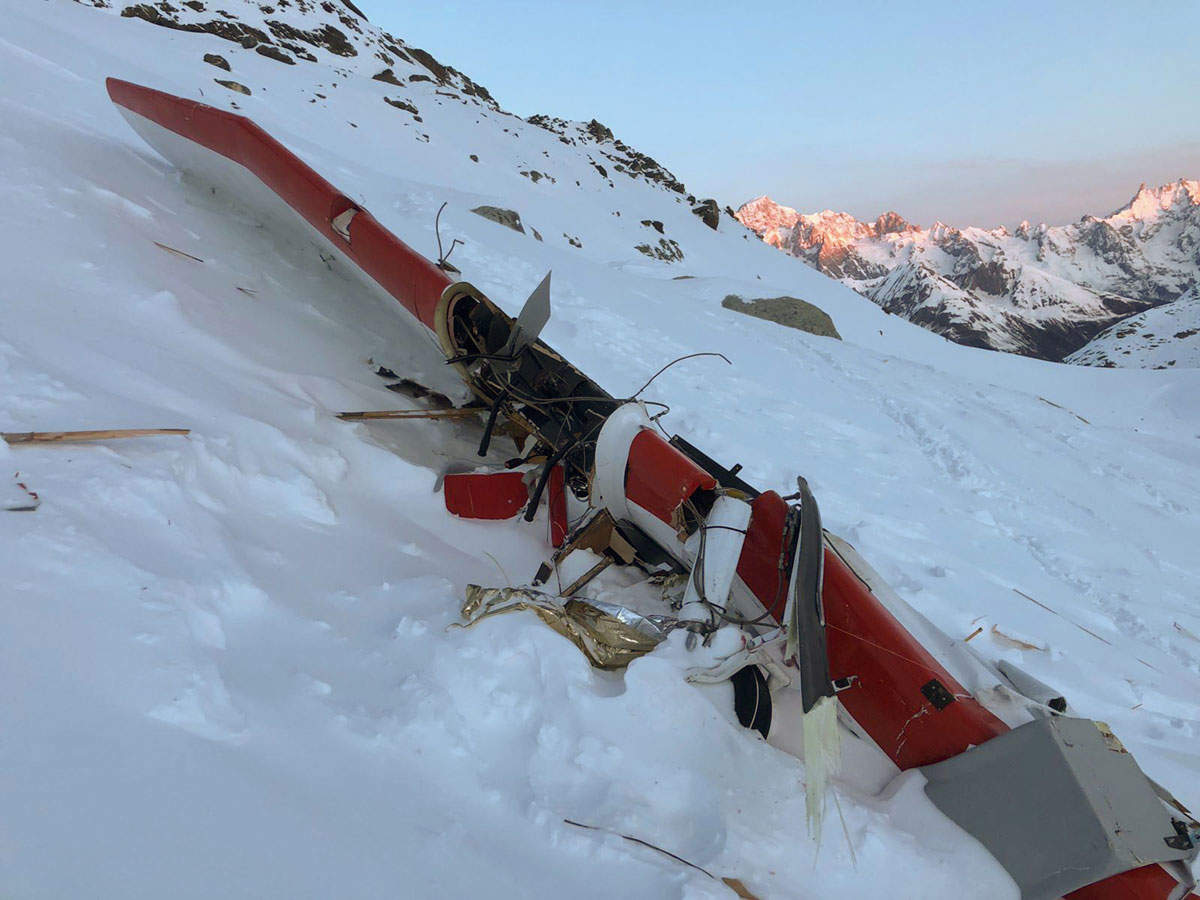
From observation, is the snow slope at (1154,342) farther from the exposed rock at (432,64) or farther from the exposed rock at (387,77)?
the exposed rock at (387,77)

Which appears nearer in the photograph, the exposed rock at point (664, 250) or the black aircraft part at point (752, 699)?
the black aircraft part at point (752, 699)

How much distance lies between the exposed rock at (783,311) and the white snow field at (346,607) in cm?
712

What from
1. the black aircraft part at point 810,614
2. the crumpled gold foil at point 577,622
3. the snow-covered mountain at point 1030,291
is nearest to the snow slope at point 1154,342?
the snow-covered mountain at point 1030,291

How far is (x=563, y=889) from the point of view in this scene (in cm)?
148

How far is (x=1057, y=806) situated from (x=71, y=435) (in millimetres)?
3168

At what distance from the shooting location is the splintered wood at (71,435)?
185 cm

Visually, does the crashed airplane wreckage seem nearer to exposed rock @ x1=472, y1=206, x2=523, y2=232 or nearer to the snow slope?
exposed rock @ x1=472, y1=206, x2=523, y2=232

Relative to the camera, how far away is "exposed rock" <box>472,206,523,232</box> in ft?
37.6

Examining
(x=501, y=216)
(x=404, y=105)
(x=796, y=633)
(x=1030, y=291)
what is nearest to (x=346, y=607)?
(x=796, y=633)

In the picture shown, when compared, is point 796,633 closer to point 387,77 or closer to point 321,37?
point 387,77

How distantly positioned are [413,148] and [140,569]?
63.5 ft

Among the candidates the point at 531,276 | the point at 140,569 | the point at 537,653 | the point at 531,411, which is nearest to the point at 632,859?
the point at 537,653

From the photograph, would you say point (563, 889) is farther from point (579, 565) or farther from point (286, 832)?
point (579, 565)

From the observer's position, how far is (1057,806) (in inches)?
73.5
